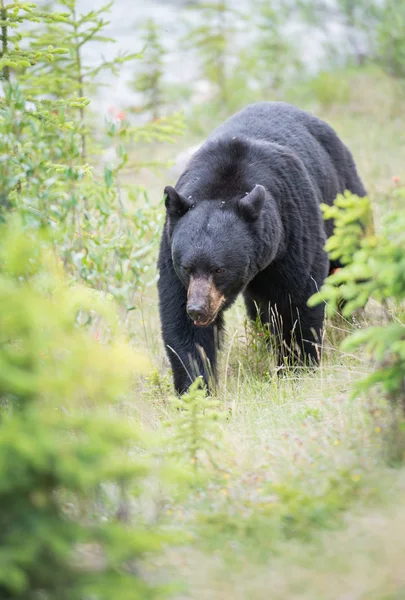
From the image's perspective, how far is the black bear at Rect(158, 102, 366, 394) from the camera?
4.71m

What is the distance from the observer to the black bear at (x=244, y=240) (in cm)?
471

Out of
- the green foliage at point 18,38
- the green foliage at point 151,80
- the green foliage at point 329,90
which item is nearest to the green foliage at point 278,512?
the green foliage at point 18,38

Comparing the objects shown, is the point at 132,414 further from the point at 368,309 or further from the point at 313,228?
the point at 368,309

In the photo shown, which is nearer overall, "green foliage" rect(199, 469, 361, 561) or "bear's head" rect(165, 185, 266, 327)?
"green foliage" rect(199, 469, 361, 561)

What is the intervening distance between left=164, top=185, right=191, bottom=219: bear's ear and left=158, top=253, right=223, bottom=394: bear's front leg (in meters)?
0.36

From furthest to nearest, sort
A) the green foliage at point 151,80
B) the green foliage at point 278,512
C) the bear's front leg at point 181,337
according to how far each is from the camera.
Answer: the green foliage at point 151,80 → the bear's front leg at point 181,337 → the green foliage at point 278,512

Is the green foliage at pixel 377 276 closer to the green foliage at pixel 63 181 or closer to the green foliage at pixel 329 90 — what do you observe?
the green foliage at pixel 63 181

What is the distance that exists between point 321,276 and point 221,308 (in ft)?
3.33

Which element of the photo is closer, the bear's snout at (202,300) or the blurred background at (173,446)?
the blurred background at (173,446)

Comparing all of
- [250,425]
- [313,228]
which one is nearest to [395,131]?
[313,228]

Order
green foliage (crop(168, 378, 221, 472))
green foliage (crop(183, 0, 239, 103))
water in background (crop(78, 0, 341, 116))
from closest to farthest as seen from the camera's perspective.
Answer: green foliage (crop(168, 378, 221, 472))
green foliage (crop(183, 0, 239, 103))
water in background (crop(78, 0, 341, 116))

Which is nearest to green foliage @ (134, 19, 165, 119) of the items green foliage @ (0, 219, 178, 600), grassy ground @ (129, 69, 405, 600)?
grassy ground @ (129, 69, 405, 600)

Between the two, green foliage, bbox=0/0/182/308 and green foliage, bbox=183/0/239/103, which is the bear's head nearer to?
green foliage, bbox=0/0/182/308

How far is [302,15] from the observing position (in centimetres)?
1822
